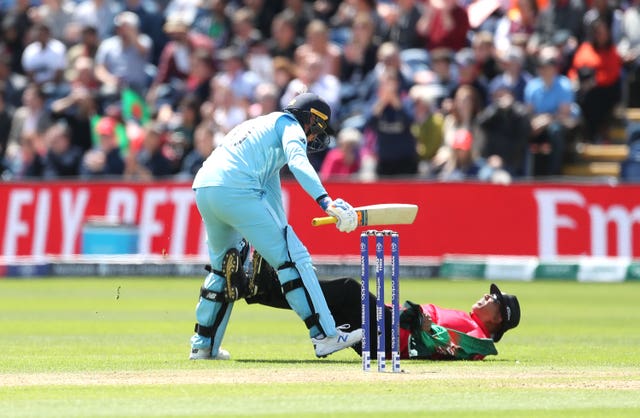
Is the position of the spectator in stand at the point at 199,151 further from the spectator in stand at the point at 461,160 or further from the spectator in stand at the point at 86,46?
the spectator in stand at the point at 461,160

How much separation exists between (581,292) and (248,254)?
7.84 metres

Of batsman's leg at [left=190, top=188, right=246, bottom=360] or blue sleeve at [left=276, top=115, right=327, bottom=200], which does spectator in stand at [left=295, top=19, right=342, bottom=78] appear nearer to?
batsman's leg at [left=190, top=188, right=246, bottom=360]

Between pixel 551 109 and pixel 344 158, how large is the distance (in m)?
2.85

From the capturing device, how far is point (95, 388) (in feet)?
28.2

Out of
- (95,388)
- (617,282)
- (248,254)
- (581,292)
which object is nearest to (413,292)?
(581,292)

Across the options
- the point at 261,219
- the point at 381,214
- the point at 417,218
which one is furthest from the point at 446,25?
the point at 381,214

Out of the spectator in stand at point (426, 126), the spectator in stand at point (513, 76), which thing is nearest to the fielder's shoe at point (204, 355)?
the spectator in stand at point (426, 126)

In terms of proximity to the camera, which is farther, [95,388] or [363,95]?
[363,95]

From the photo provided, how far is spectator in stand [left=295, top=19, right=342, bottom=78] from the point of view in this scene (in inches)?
813

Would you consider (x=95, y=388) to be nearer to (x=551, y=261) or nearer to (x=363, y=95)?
(x=551, y=261)

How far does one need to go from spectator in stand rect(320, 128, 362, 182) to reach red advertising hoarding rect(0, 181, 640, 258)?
0.74m

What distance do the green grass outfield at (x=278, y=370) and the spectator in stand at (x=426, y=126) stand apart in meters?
4.64

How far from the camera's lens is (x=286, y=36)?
21938 millimetres

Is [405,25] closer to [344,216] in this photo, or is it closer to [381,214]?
[381,214]
